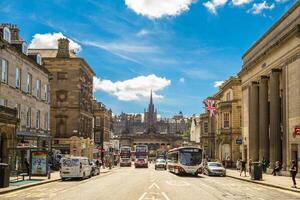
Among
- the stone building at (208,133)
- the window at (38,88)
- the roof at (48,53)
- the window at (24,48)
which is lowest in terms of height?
the stone building at (208,133)

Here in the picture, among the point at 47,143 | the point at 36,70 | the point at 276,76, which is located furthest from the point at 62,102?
the point at 276,76

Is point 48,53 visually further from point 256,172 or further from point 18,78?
point 256,172

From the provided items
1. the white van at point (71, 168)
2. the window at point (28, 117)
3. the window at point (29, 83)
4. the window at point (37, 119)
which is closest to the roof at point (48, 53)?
→ the window at point (37, 119)

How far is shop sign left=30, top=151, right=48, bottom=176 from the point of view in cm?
3666

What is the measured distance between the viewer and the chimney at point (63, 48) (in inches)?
2768

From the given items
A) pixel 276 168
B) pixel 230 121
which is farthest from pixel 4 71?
pixel 230 121

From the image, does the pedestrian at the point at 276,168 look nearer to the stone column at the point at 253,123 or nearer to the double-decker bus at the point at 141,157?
the stone column at the point at 253,123

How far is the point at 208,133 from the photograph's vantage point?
87.9 meters

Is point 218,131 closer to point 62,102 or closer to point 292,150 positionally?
point 62,102

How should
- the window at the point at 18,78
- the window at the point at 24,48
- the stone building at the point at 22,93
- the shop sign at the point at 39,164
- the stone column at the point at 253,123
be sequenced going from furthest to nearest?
the stone column at the point at 253,123 < the window at the point at 24,48 < the window at the point at 18,78 < the stone building at the point at 22,93 < the shop sign at the point at 39,164

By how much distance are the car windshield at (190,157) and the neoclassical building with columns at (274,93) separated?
287 inches

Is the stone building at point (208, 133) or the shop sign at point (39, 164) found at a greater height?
the stone building at point (208, 133)

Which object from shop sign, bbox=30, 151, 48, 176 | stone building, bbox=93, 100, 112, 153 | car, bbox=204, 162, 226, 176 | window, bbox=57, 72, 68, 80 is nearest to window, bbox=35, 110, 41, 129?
shop sign, bbox=30, 151, 48, 176

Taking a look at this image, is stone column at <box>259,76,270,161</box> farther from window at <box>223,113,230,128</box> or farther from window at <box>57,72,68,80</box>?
window at <box>57,72,68,80</box>
